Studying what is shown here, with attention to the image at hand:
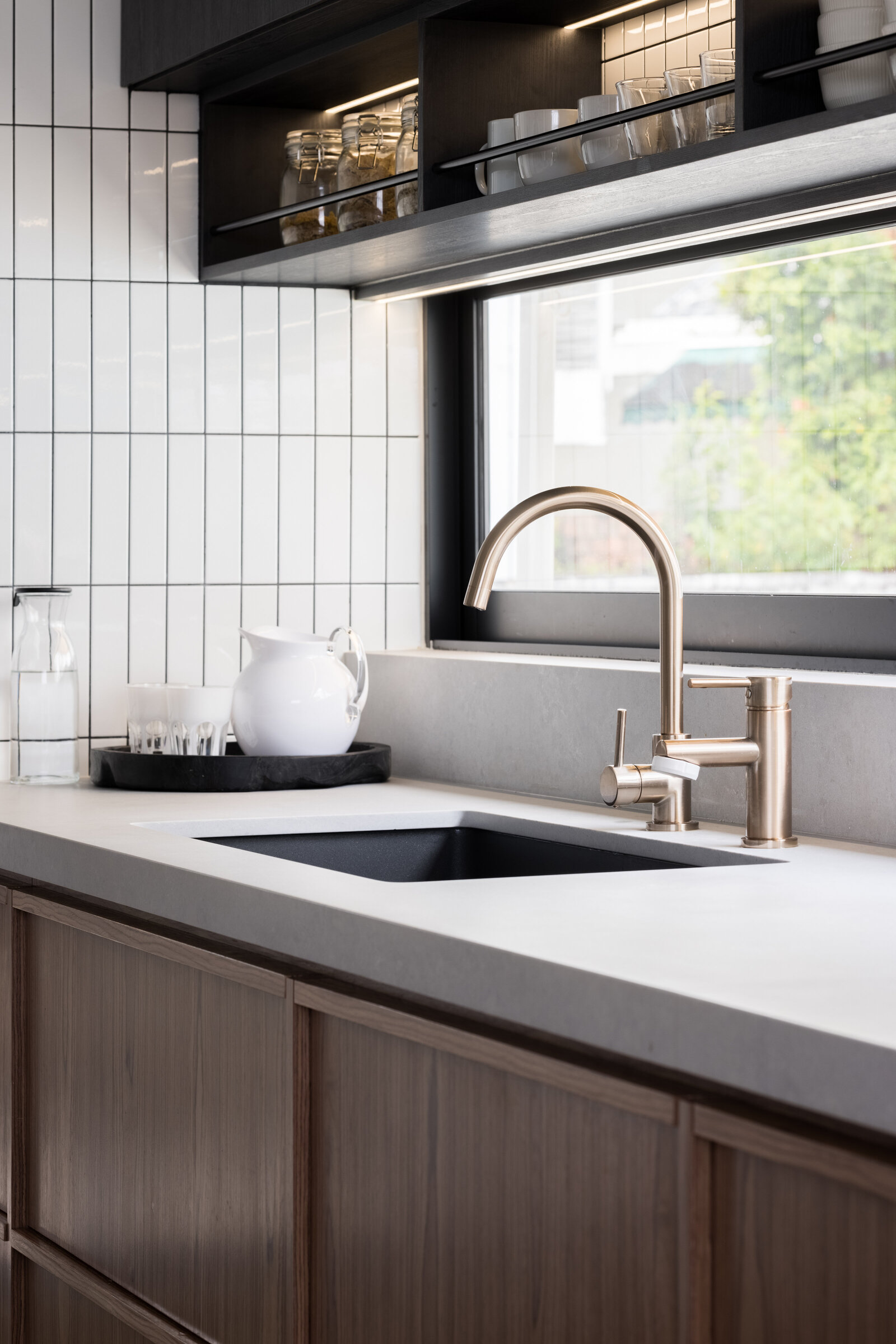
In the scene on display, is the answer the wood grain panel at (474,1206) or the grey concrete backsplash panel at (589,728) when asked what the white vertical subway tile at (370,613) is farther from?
the wood grain panel at (474,1206)

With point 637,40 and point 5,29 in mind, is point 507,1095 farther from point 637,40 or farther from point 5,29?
point 5,29

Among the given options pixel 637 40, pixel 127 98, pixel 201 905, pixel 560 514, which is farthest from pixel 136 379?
pixel 201 905

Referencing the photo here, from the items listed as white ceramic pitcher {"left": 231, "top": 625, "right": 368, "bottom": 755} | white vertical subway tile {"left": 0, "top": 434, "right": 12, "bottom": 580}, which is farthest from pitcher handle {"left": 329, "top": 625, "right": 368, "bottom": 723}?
white vertical subway tile {"left": 0, "top": 434, "right": 12, "bottom": 580}

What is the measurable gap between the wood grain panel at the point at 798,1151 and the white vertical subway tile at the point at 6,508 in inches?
65.5

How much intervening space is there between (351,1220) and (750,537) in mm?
1160

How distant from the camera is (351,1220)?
1.36m

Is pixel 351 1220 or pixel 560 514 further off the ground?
pixel 560 514

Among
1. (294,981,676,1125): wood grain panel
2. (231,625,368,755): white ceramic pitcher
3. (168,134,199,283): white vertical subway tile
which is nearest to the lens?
(294,981,676,1125): wood grain panel

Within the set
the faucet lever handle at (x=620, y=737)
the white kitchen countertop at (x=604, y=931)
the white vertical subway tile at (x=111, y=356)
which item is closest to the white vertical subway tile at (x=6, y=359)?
the white vertical subway tile at (x=111, y=356)

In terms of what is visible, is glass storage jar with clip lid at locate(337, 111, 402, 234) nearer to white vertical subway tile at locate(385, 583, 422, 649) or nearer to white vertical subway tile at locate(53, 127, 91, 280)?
white vertical subway tile at locate(53, 127, 91, 280)

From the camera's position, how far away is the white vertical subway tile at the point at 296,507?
8.41 feet

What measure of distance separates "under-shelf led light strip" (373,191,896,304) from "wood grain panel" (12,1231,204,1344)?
1.40 meters

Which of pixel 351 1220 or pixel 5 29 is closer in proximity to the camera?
pixel 351 1220

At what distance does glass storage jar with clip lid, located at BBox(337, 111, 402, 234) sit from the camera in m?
2.33
